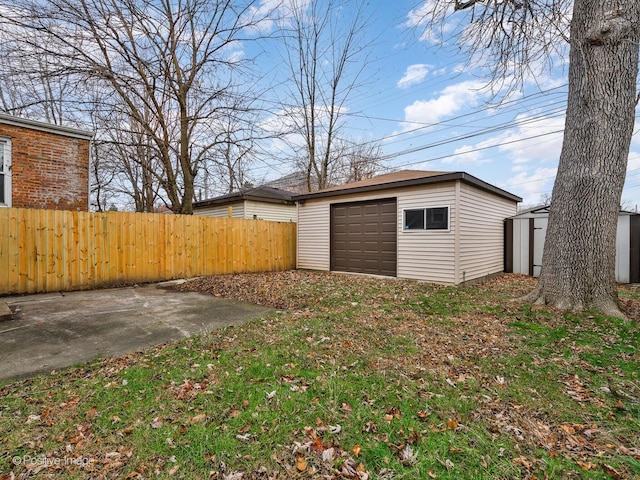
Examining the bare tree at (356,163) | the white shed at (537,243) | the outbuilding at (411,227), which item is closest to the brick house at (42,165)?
the outbuilding at (411,227)

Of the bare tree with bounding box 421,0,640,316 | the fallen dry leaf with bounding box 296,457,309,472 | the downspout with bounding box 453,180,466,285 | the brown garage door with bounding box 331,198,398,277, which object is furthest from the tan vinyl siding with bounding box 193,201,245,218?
the fallen dry leaf with bounding box 296,457,309,472

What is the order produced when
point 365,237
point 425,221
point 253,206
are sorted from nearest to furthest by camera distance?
point 425,221 → point 365,237 → point 253,206

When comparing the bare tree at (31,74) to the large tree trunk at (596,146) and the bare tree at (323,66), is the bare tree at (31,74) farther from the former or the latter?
the large tree trunk at (596,146)

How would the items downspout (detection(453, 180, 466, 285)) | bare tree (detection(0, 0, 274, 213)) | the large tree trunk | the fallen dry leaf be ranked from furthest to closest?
bare tree (detection(0, 0, 274, 213))
downspout (detection(453, 180, 466, 285))
the large tree trunk
the fallen dry leaf

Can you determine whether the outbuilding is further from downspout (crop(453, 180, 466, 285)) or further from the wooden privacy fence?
the wooden privacy fence

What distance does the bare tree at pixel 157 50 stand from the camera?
302 inches

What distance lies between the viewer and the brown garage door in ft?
27.9

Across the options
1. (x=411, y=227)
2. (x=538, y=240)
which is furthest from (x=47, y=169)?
(x=538, y=240)

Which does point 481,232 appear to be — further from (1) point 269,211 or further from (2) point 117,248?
(2) point 117,248

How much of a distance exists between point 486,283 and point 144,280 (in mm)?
9117

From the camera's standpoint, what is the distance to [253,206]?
14.0 meters

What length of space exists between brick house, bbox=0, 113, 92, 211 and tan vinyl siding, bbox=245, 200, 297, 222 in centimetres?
667

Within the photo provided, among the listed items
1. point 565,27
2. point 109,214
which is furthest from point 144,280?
point 565,27

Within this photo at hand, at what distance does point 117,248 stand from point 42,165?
265cm
